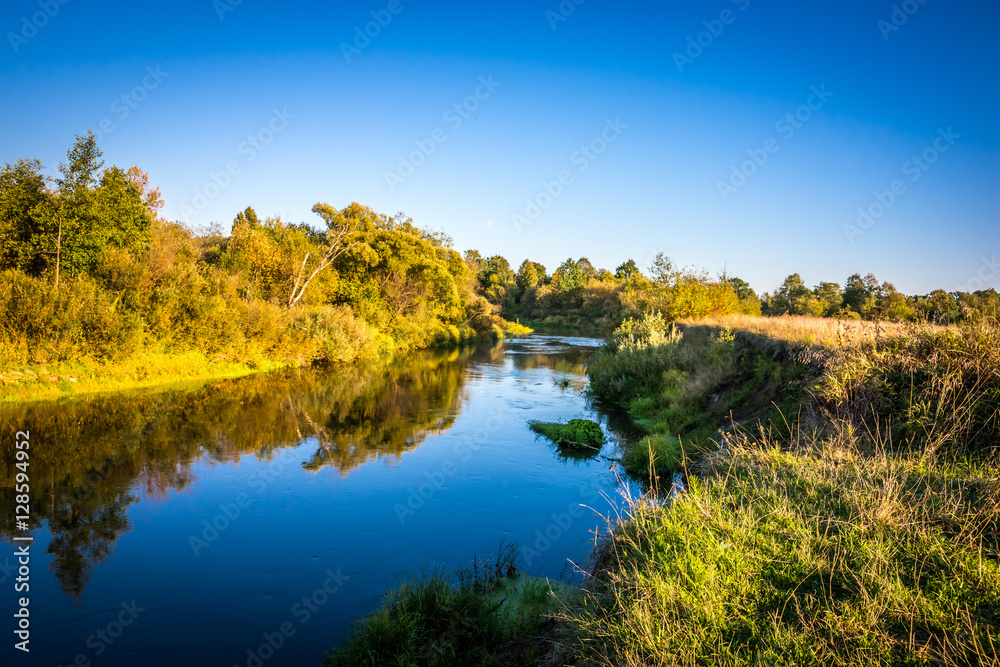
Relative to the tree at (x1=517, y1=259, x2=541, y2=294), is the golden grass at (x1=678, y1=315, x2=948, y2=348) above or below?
below

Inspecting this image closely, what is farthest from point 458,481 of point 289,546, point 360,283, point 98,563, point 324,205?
point 324,205

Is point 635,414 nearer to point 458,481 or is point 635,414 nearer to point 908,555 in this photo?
point 458,481

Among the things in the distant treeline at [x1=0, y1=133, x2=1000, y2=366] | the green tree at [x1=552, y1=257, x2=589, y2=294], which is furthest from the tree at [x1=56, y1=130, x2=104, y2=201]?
the green tree at [x1=552, y1=257, x2=589, y2=294]

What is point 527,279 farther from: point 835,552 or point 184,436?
point 835,552

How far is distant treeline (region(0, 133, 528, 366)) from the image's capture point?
15.1m

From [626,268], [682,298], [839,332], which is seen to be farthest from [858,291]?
[626,268]

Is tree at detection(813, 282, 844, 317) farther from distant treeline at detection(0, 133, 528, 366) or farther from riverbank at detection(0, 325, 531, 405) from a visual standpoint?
riverbank at detection(0, 325, 531, 405)

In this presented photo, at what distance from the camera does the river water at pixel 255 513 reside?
5.52m

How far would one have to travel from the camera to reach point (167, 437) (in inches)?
470

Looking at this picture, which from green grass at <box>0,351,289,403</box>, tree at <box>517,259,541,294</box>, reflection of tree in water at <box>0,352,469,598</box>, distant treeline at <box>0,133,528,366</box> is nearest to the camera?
reflection of tree in water at <box>0,352,469,598</box>

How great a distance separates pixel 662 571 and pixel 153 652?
5.11 meters

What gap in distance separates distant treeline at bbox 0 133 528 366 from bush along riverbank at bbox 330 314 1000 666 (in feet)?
51.3

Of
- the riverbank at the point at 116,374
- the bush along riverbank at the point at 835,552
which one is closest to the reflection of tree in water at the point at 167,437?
the riverbank at the point at 116,374

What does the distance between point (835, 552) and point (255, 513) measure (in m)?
8.39
